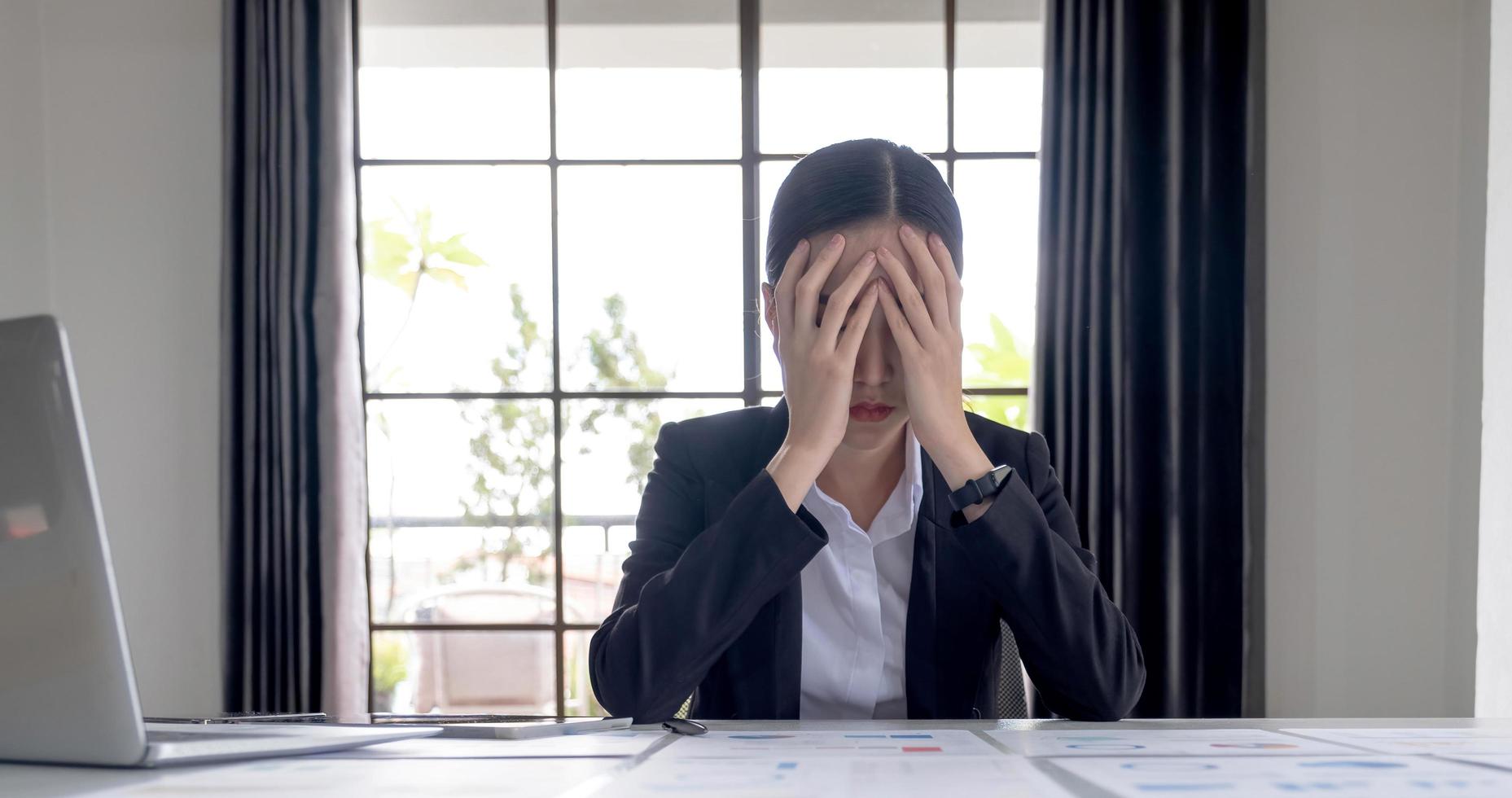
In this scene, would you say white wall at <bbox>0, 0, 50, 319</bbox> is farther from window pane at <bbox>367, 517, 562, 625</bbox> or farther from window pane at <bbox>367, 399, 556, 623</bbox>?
window pane at <bbox>367, 517, 562, 625</bbox>

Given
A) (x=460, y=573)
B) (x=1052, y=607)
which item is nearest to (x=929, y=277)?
(x=1052, y=607)

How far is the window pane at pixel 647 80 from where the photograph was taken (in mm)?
2988

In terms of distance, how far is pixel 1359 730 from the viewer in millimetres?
854

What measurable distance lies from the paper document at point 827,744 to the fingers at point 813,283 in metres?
0.53

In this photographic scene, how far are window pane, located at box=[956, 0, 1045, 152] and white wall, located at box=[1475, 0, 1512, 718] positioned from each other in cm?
111

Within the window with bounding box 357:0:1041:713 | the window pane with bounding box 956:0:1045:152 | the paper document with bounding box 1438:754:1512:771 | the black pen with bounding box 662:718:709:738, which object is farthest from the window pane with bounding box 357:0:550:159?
the paper document with bounding box 1438:754:1512:771

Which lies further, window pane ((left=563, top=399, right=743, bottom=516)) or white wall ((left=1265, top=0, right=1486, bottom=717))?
window pane ((left=563, top=399, right=743, bottom=516))

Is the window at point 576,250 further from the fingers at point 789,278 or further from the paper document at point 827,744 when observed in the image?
the paper document at point 827,744

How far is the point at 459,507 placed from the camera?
3.11 m

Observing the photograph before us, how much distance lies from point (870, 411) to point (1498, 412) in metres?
1.89

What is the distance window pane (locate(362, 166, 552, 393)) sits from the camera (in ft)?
10.0

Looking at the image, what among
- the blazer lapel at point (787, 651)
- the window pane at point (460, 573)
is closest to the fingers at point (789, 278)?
the blazer lapel at point (787, 651)

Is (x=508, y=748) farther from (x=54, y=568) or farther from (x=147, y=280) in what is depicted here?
(x=147, y=280)

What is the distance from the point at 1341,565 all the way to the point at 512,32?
2.86 m
